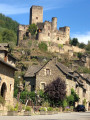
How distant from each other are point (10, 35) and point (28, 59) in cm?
2391

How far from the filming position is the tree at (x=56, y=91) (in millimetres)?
43906

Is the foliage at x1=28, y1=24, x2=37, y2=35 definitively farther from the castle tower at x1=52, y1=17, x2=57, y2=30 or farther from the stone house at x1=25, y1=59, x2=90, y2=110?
the stone house at x1=25, y1=59, x2=90, y2=110

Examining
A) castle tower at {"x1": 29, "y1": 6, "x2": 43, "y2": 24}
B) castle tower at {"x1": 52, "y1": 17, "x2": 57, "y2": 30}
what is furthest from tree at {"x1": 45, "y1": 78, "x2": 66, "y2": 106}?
castle tower at {"x1": 29, "y1": 6, "x2": 43, "y2": 24}

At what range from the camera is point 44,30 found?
11144cm

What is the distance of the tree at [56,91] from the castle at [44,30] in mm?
65480

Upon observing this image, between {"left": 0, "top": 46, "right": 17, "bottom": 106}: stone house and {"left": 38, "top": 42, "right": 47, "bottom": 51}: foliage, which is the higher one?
{"left": 38, "top": 42, "right": 47, "bottom": 51}: foliage

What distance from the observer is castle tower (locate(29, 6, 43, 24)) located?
392 ft

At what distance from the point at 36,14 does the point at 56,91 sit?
8059cm

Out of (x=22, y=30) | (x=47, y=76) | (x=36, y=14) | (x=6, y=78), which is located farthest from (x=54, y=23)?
(x=6, y=78)

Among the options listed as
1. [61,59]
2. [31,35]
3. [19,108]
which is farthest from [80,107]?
[31,35]

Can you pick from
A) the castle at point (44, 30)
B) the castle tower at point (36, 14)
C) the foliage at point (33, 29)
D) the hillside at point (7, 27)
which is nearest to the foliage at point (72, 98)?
the castle at point (44, 30)

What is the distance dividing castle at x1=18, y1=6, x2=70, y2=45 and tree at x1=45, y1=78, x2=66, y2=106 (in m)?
65.5

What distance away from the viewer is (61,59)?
10575 centimetres

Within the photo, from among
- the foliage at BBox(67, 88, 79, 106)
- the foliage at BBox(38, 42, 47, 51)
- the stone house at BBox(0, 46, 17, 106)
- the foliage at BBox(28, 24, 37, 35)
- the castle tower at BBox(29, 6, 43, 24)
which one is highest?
the castle tower at BBox(29, 6, 43, 24)
